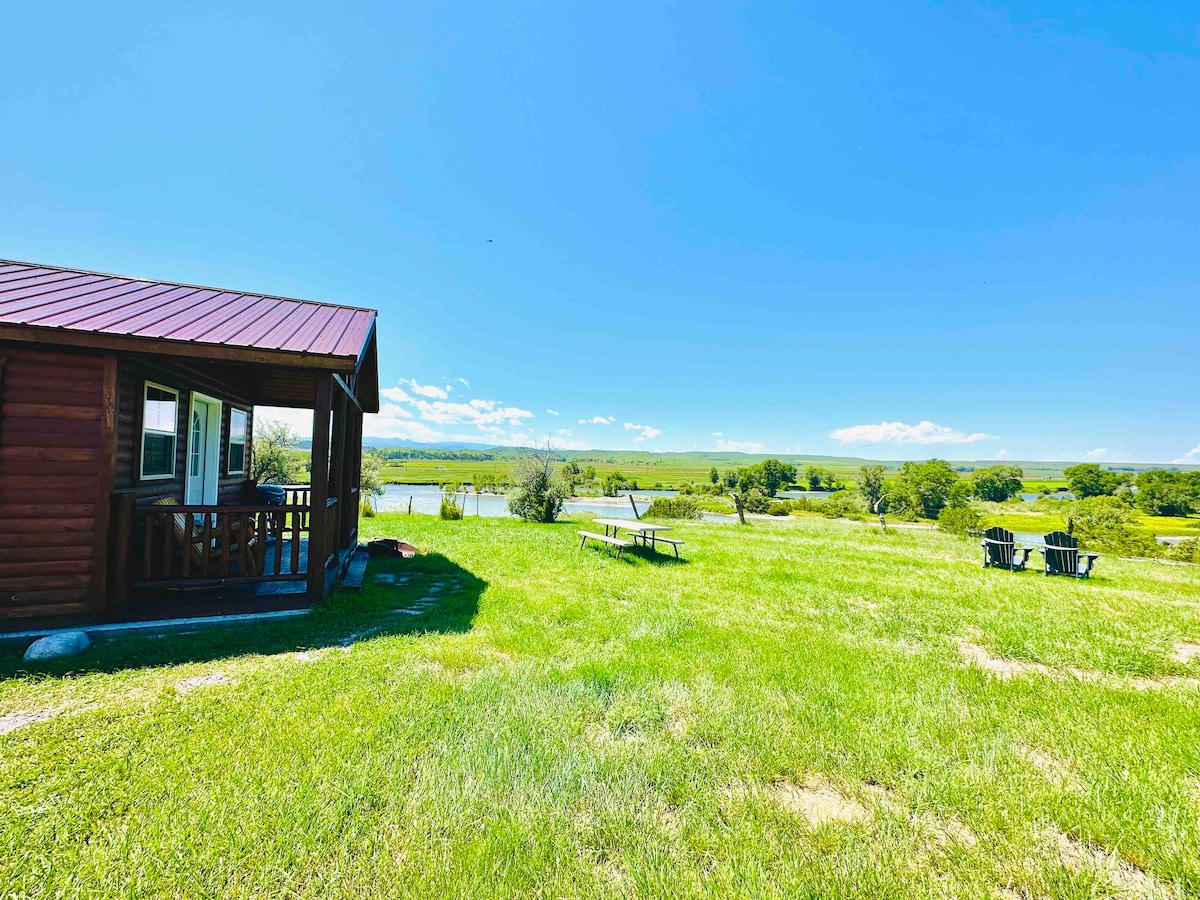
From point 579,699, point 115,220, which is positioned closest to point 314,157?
point 115,220

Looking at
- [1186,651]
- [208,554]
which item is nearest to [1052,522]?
[1186,651]

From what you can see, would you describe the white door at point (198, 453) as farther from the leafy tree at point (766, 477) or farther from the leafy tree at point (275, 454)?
the leafy tree at point (766, 477)

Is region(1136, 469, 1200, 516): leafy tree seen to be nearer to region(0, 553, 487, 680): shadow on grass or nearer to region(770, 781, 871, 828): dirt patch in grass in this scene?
region(770, 781, 871, 828): dirt patch in grass

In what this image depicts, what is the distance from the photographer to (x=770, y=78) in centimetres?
1087

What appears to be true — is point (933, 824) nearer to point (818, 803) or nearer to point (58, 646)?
point (818, 803)

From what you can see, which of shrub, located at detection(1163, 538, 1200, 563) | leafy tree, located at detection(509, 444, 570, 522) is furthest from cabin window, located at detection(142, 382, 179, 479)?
shrub, located at detection(1163, 538, 1200, 563)

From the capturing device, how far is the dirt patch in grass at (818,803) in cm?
220

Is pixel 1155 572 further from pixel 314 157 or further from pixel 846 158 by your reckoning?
pixel 314 157

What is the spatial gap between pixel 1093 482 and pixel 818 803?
6878cm

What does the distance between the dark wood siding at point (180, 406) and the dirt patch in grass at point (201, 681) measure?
2680 mm

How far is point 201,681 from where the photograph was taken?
3.41 metres

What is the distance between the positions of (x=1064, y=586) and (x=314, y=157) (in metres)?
18.0

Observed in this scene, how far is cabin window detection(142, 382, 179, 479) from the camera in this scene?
535cm

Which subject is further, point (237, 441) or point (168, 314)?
point (237, 441)
